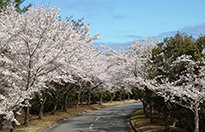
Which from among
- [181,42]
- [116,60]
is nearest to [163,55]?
[181,42]

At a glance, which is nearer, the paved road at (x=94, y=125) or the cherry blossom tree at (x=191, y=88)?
the cherry blossom tree at (x=191, y=88)

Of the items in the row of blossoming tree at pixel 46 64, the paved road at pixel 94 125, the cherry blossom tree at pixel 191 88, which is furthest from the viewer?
the paved road at pixel 94 125

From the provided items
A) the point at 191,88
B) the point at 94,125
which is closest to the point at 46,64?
the point at 191,88

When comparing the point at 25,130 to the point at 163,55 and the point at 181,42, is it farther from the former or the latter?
the point at 181,42

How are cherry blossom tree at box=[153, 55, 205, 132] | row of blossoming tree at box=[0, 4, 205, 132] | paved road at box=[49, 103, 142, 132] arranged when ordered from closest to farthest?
row of blossoming tree at box=[0, 4, 205, 132] < cherry blossom tree at box=[153, 55, 205, 132] < paved road at box=[49, 103, 142, 132]

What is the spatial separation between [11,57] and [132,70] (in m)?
12.0

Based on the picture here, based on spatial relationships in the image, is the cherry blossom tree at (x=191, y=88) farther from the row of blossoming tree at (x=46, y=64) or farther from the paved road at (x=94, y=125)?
the paved road at (x=94, y=125)

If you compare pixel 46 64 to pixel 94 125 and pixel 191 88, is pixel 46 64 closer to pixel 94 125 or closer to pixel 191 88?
pixel 191 88

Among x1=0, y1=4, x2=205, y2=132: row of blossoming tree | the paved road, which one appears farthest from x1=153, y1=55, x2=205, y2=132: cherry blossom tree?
the paved road

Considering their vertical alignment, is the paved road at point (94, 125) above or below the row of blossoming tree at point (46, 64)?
below

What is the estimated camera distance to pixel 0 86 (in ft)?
31.1

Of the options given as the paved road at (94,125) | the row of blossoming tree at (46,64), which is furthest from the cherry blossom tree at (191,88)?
the paved road at (94,125)

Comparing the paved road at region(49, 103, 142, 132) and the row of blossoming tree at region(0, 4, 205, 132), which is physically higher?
the row of blossoming tree at region(0, 4, 205, 132)

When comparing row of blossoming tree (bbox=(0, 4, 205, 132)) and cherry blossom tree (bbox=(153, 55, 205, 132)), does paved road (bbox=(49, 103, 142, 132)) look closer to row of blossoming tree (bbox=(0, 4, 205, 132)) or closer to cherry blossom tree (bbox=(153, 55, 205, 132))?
row of blossoming tree (bbox=(0, 4, 205, 132))
